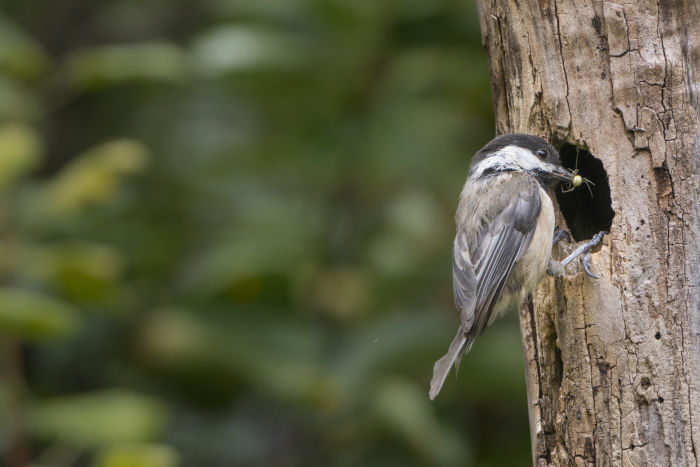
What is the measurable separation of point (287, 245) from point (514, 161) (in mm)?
1217

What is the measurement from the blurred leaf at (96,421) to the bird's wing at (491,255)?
1192 millimetres

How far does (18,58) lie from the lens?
361 centimetres

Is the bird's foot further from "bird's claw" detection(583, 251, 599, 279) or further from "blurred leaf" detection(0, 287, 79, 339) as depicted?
"blurred leaf" detection(0, 287, 79, 339)

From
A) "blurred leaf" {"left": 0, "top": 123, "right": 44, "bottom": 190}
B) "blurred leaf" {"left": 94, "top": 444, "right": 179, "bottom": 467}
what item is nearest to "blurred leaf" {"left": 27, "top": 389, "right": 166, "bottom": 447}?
"blurred leaf" {"left": 94, "top": 444, "right": 179, "bottom": 467}

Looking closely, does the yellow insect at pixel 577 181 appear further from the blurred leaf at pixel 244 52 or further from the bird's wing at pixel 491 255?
the blurred leaf at pixel 244 52

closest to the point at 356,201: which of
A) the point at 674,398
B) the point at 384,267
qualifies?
the point at 384,267

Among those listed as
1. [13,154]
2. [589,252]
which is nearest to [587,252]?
[589,252]

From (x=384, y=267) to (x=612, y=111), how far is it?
4.77ft

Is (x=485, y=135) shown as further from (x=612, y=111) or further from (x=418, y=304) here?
(x=612, y=111)

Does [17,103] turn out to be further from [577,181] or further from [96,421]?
[577,181]

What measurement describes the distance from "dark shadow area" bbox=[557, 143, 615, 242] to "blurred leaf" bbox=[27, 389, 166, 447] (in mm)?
1656

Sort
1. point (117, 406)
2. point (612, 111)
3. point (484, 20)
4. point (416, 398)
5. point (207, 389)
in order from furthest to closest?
1. point (207, 389)
2. point (416, 398)
3. point (117, 406)
4. point (484, 20)
5. point (612, 111)

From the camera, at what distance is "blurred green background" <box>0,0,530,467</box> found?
3.50 metres

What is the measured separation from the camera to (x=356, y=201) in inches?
158
